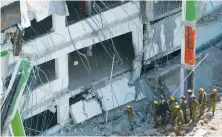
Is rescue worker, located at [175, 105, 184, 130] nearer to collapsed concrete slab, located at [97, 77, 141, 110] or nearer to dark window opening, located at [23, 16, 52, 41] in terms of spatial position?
collapsed concrete slab, located at [97, 77, 141, 110]

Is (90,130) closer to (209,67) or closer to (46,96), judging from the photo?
(46,96)

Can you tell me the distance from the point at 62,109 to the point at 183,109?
13.7 ft

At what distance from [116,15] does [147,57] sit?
8.31ft

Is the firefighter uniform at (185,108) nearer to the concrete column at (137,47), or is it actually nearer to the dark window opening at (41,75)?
the concrete column at (137,47)

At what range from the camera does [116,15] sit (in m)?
21.6

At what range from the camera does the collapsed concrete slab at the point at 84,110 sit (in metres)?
22.0

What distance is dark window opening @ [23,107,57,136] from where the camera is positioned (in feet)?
71.8

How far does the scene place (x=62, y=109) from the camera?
860 inches

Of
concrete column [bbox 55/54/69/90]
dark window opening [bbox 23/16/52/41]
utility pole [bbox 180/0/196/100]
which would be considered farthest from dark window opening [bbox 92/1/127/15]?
utility pole [bbox 180/0/196/100]

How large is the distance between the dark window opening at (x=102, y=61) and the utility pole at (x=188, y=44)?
2.55 m

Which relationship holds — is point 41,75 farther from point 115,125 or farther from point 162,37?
point 162,37

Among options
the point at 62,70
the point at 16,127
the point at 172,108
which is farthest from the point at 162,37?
the point at 16,127

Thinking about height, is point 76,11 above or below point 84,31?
above

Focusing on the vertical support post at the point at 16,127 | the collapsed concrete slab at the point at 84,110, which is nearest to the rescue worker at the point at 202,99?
the collapsed concrete slab at the point at 84,110
